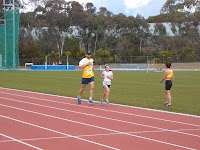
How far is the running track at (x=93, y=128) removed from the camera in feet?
24.3

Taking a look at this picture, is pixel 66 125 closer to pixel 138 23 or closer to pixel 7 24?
pixel 7 24

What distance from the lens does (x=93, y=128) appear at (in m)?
9.05

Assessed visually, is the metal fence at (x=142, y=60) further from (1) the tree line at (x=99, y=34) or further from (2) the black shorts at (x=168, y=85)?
(2) the black shorts at (x=168, y=85)

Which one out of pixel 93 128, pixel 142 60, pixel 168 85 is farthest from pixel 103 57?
pixel 93 128

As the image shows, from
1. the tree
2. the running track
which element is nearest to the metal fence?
the tree

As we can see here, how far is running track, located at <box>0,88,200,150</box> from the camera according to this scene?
24.3 ft

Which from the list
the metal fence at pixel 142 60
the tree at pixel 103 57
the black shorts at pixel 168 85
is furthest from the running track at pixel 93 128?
the tree at pixel 103 57

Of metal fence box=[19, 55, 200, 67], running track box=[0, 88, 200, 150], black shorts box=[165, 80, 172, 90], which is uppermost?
metal fence box=[19, 55, 200, 67]

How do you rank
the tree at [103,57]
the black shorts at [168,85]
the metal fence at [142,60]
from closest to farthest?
the black shorts at [168,85] → the metal fence at [142,60] → the tree at [103,57]

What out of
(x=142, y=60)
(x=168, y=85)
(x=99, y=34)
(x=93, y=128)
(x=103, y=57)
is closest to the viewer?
(x=93, y=128)

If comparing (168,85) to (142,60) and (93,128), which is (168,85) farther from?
(142,60)

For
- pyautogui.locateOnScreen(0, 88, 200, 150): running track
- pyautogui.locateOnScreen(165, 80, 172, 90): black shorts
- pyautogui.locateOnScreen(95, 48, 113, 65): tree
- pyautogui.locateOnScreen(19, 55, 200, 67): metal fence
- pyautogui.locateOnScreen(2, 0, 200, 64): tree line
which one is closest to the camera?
pyautogui.locateOnScreen(0, 88, 200, 150): running track

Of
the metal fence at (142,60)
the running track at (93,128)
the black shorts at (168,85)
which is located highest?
the metal fence at (142,60)

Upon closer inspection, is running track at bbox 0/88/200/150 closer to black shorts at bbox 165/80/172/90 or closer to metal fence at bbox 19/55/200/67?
black shorts at bbox 165/80/172/90
